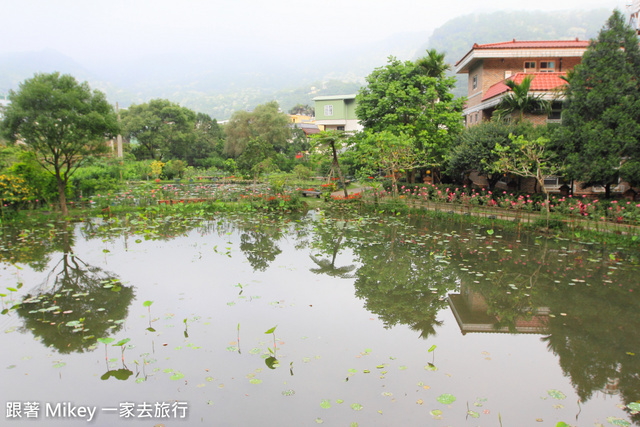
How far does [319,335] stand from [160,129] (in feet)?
136

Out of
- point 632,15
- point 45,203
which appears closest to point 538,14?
point 632,15

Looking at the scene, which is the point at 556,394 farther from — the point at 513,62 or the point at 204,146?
the point at 204,146

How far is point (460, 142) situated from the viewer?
1950cm

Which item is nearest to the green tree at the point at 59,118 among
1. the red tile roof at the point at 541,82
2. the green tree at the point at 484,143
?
the green tree at the point at 484,143

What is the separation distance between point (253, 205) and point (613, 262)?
44.4 feet

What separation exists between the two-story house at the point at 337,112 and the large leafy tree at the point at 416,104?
24.6m

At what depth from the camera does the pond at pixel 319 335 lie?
4.55m

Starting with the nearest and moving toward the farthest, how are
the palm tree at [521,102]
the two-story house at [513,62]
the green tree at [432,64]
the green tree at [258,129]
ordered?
1. the palm tree at [521,102]
2. the two-story house at [513,62]
3. the green tree at [432,64]
4. the green tree at [258,129]

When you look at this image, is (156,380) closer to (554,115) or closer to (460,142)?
(460,142)

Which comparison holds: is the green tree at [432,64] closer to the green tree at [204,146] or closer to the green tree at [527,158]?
the green tree at [527,158]

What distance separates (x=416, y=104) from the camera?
2162 centimetres

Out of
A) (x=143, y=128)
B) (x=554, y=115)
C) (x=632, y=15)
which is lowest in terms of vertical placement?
(x=554, y=115)

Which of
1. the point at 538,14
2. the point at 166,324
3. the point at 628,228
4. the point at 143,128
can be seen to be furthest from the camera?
the point at 538,14

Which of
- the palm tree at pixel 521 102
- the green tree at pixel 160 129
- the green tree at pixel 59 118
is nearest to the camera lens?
the green tree at pixel 59 118
